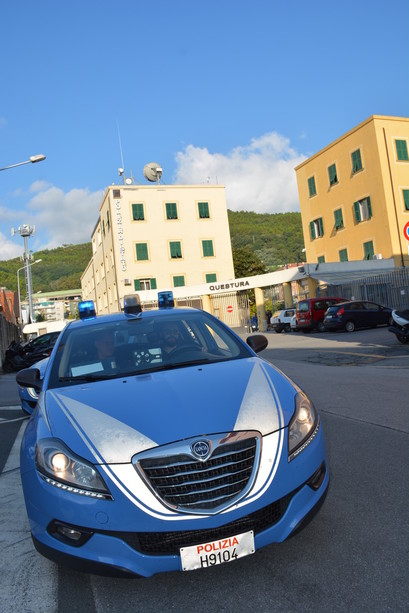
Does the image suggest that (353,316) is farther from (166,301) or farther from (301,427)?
(301,427)

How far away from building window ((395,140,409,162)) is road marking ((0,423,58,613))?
123 feet

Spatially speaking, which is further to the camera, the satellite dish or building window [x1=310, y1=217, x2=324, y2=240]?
the satellite dish

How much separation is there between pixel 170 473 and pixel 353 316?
24269 mm

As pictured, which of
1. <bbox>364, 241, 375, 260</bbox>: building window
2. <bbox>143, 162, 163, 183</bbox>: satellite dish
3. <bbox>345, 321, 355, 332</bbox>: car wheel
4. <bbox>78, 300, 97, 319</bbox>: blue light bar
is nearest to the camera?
<bbox>78, 300, 97, 319</bbox>: blue light bar

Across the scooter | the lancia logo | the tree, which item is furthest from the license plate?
the tree

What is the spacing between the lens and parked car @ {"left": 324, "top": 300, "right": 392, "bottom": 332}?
25.5 m

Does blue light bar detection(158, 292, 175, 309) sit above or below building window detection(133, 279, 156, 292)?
below

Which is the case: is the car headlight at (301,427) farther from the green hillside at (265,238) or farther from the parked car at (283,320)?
the green hillside at (265,238)

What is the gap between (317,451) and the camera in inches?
118

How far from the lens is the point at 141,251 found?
4775cm

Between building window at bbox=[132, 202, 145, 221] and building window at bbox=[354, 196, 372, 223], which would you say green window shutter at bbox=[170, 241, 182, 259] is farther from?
building window at bbox=[354, 196, 372, 223]

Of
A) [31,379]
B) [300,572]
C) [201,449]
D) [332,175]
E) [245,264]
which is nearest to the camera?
[201,449]

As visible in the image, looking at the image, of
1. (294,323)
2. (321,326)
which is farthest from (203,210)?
(321,326)

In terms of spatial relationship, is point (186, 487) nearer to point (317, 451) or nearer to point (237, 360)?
point (317, 451)
